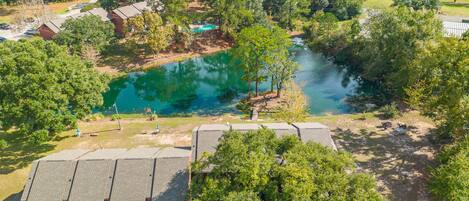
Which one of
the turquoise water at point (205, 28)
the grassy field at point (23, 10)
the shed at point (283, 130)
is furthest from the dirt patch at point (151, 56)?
the shed at point (283, 130)

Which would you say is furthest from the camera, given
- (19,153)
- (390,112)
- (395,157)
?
(390,112)

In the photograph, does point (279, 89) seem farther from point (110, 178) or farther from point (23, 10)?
point (23, 10)

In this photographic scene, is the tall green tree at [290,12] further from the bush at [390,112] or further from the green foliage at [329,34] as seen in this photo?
the bush at [390,112]

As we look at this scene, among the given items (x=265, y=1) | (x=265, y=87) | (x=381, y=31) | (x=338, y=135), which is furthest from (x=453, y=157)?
(x=265, y=1)

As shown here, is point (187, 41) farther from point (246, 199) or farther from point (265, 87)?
point (246, 199)

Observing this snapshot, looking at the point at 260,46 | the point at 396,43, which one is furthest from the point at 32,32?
the point at 396,43
